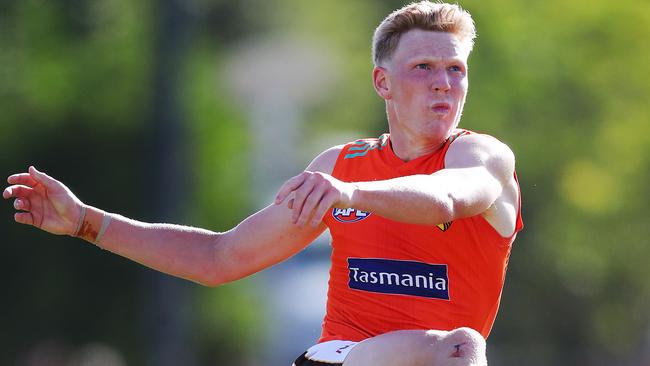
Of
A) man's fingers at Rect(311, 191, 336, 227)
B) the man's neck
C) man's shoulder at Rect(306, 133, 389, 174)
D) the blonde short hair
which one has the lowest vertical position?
man's shoulder at Rect(306, 133, 389, 174)

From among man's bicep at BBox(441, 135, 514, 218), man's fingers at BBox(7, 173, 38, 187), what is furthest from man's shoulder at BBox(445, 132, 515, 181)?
man's fingers at BBox(7, 173, 38, 187)

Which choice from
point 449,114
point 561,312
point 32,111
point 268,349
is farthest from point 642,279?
point 449,114

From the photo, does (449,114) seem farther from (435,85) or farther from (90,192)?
(90,192)

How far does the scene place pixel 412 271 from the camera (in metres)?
5.27

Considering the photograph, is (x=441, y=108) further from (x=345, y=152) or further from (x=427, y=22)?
(x=345, y=152)

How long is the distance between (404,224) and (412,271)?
Result: 0.19 metres

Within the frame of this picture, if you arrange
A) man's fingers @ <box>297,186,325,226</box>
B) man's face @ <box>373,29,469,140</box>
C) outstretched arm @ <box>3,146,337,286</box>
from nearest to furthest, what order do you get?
man's fingers @ <box>297,186,325,226</box> < man's face @ <box>373,29,469,140</box> < outstretched arm @ <box>3,146,337,286</box>

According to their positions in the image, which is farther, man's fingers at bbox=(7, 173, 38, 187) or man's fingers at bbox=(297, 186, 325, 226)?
man's fingers at bbox=(7, 173, 38, 187)

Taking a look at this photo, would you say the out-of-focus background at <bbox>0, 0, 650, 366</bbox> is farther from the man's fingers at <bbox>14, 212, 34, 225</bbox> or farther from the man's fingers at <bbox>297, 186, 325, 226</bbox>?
the man's fingers at <bbox>297, 186, 325, 226</bbox>

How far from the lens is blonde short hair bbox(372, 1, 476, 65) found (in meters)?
5.45

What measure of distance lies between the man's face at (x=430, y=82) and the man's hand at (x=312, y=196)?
121 centimetres

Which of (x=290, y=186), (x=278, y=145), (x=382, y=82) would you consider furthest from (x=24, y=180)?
(x=278, y=145)

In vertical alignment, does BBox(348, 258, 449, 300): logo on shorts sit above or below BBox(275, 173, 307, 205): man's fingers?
below

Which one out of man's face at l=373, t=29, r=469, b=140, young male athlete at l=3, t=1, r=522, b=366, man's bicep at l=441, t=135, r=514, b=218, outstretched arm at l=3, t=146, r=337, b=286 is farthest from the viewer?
outstretched arm at l=3, t=146, r=337, b=286
